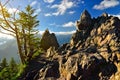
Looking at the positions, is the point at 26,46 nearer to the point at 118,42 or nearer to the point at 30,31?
the point at 30,31

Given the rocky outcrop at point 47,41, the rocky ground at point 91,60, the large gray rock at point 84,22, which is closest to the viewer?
the rocky ground at point 91,60

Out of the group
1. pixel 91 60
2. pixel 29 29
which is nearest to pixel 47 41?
pixel 29 29

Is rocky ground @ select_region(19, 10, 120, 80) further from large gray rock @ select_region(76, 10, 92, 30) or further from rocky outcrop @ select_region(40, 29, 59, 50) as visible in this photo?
rocky outcrop @ select_region(40, 29, 59, 50)

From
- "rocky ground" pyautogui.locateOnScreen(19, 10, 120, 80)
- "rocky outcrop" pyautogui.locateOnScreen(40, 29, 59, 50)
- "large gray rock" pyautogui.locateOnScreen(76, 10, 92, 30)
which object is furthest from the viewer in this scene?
"rocky outcrop" pyautogui.locateOnScreen(40, 29, 59, 50)

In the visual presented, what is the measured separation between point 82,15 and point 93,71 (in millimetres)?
23754

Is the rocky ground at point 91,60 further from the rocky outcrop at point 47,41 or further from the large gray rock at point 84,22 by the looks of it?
the rocky outcrop at point 47,41

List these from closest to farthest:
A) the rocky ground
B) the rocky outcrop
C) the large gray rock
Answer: the rocky ground < the large gray rock < the rocky outcrop

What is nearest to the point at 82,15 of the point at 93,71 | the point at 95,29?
the point at 95,29

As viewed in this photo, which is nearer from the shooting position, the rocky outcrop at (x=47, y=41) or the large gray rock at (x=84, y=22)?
the large gray rock at (x=84, y=22)

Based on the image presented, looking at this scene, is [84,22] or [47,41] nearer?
[84,22]

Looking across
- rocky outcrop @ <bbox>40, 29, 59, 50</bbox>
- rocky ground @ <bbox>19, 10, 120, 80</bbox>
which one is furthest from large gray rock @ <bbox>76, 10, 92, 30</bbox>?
rocky outcrop @ <bbox>40, 29, 59, 50</bbox>

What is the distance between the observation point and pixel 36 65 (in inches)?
1693

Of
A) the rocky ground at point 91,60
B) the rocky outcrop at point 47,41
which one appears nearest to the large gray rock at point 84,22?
the rocky ground at point 91,60

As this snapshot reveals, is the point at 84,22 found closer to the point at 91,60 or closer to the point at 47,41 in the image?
the point at 47,41
